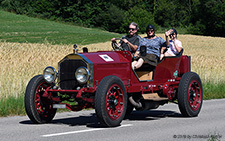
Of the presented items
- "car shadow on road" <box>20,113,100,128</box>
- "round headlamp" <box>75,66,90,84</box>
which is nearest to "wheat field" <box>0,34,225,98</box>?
"car shadow on road" <box>20,113,100,128</box>

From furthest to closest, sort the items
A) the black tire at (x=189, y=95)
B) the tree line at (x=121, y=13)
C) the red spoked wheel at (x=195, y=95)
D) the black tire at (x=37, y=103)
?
the tree line at (x=121, y=13) < the red spoked wheel at (x=195, y=95) < the black tire at (x=189, y=95) < the black tire at (x=37, y=103)

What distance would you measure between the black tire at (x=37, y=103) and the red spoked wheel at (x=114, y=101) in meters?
1.40

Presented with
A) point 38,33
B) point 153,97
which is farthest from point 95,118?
point 38,33

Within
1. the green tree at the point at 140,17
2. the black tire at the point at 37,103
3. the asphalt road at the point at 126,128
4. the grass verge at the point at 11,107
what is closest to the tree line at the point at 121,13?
the green tree at the point at 140,17

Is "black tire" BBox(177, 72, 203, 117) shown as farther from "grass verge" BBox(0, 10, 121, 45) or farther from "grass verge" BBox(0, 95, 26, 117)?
"grass verge" BBox(0, 10, 121, 45)

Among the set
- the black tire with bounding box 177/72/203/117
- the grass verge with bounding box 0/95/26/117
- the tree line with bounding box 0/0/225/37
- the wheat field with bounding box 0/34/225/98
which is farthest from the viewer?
the tree line with bounding box 0/0/225/37

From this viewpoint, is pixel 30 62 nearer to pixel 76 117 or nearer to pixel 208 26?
pixel 76 117

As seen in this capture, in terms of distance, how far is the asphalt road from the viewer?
7684mm

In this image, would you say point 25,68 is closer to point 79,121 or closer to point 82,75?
point 79,121

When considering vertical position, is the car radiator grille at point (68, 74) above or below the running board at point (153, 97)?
above

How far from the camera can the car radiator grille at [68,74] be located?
9.13m

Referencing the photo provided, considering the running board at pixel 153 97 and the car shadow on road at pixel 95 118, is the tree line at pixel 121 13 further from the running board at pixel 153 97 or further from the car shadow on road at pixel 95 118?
the running board at pixel 153 97

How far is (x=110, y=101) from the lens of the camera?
861cm

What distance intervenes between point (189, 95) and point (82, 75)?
2.92 metres
